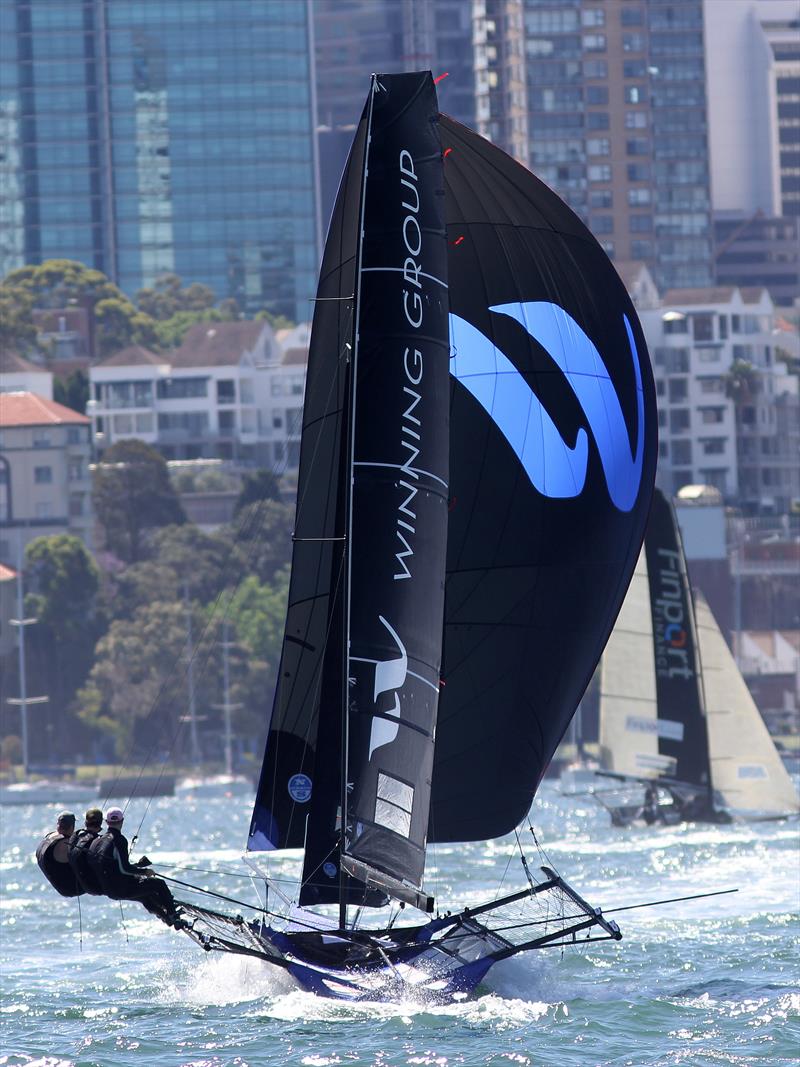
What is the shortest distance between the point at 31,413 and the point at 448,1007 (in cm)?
6875

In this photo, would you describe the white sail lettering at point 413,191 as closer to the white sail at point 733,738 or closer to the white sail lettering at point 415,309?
the white sail lettering at point 415,309

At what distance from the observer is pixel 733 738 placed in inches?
1254

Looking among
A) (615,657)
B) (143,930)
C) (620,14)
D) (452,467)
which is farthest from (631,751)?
(620,14)

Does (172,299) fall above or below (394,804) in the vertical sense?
above

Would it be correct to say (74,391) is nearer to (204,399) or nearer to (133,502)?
(204,399)

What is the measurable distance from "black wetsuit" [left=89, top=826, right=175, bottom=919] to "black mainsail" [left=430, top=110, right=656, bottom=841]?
1893mm

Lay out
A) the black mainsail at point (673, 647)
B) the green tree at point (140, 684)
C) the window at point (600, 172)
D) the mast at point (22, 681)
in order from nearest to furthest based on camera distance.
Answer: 1. the black mainsail at point (673, 647)
2. the mast at point (22, 681)
3. the green tree at point (140, 684)
4. the window at point (600, 172)

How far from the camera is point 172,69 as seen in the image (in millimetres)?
112312

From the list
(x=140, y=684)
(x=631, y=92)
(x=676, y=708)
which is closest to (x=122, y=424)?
(x=140, y=684)

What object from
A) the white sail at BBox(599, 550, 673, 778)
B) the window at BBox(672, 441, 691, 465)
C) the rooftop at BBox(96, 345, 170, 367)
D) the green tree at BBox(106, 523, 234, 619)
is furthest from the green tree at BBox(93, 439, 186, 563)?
the white sail at BBox(599, 550, 673, 778)

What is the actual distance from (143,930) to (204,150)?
9482 cm

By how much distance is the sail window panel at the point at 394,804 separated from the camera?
43.9 ft

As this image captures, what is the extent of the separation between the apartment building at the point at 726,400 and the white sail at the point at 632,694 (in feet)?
201

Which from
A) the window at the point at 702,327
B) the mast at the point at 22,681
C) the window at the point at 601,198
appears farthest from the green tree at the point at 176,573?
the window at the point at 601,198
